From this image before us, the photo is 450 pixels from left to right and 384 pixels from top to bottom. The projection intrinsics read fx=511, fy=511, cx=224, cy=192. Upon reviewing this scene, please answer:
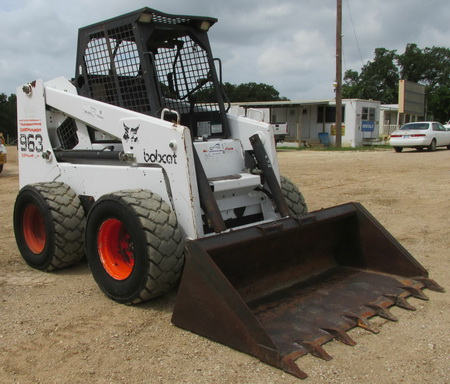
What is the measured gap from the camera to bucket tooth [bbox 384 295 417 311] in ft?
13.6

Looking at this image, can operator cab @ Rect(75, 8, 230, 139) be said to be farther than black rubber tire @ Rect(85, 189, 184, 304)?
Yes

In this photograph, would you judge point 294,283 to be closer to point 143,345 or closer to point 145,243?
point 145,243

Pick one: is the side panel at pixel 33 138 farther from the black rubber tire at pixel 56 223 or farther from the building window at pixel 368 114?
the building window at pixel 368 114

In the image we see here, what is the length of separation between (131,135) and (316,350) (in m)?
2.48

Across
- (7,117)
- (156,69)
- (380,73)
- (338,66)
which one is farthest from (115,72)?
(380,73)

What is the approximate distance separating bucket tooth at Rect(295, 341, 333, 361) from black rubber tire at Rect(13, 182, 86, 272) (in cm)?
265

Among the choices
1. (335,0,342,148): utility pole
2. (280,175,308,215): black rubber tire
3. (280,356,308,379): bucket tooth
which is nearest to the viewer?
(280,356,308,379): bucket tooth

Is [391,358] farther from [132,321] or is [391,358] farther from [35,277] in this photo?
[35,277]

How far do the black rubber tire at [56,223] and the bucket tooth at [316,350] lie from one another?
104 inches

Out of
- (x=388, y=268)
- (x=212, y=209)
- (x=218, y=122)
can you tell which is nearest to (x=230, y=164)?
(x=218, y=122)

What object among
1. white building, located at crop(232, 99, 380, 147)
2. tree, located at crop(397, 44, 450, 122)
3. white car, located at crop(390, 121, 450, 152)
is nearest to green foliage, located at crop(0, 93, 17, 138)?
white building, located at crop(232, 99, 380, 147)

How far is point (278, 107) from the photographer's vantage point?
106 ft

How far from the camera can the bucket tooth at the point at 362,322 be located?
3742 mm

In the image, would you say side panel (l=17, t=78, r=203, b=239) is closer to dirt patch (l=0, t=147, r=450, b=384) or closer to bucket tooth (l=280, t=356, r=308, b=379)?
dirt patch (l=0, t=147, r=450, b=384)
